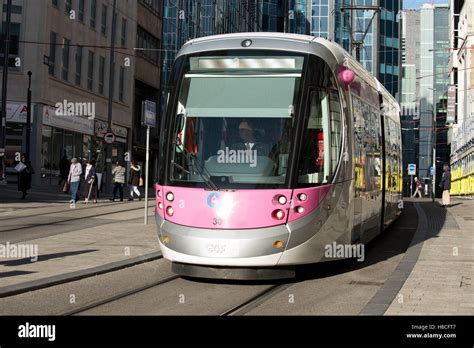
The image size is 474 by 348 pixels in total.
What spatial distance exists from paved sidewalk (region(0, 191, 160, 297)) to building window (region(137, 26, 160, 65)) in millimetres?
30874

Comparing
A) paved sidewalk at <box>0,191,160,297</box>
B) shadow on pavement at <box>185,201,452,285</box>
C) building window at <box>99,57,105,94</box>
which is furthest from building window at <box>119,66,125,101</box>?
shadow on pavement at <box>185,201,452,285</box>

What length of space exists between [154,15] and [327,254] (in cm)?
4640

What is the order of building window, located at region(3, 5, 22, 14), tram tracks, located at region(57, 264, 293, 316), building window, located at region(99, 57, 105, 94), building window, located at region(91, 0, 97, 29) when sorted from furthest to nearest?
building window, located at region(99, 57, 105, 94)
building window, located at region(91, 0, 97, 29)
building window, located at region(3, 5, 22, 14)
tram tracks, located at region(57, 264, 293, 316)

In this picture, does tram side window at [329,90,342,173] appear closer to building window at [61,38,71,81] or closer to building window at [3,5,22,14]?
building window at [3,5,22,14]

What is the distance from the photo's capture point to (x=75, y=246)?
12.3 metres

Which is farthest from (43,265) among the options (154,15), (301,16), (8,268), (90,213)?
(301,16)

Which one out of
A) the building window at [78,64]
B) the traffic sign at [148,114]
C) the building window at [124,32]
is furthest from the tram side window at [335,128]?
the building window at [124,32]

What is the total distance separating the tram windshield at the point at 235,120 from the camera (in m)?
8.77

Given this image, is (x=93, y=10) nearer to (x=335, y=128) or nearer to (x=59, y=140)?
(x=59, y=140)

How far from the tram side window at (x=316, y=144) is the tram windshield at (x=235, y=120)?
9.4 inches

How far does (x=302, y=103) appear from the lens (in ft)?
29.1

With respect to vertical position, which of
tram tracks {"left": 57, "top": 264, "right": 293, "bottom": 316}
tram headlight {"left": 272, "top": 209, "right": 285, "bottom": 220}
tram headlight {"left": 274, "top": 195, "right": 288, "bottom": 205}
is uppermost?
tram headlight {"left": 274, "top": 195, "right": 288, "bottom": 205}

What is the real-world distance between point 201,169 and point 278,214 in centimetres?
120

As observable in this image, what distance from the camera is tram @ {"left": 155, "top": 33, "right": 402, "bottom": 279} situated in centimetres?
849
